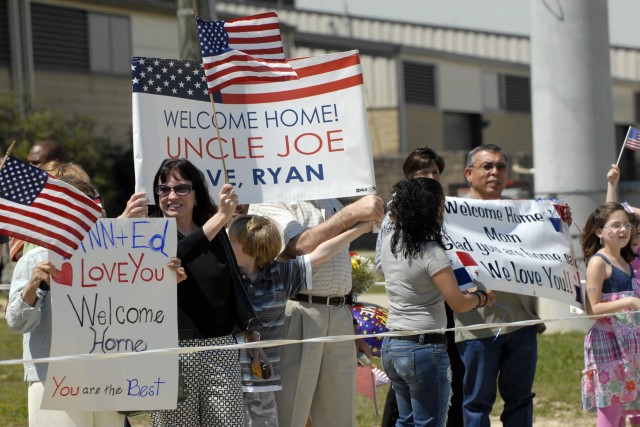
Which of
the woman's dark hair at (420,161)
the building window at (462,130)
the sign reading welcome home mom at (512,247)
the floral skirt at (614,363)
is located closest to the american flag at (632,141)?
the sign reading welcome home mom at (512,247)

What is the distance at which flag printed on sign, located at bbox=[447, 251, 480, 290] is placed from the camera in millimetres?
6492

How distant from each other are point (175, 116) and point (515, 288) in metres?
2.20

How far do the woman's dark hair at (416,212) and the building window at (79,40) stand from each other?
24.9 metres

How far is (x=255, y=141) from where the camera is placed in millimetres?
6445

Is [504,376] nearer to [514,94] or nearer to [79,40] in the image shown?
[79,40]

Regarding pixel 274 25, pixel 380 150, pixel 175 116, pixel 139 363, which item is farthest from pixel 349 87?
pixel 380 150

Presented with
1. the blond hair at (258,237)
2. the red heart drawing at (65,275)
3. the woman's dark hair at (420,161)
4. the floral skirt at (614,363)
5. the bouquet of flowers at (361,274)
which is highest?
the woman's dark hair at (420,161)

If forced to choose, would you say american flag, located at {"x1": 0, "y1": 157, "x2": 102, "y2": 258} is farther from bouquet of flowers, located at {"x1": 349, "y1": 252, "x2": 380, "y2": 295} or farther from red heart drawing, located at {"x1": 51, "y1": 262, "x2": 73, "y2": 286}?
bouquet of flowers, located at {"x1": 349, "y1": 252, "x2": 380, "y2": 295}

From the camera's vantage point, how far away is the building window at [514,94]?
45.4m

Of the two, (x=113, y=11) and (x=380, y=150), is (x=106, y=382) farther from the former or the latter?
(x=380, y=150)

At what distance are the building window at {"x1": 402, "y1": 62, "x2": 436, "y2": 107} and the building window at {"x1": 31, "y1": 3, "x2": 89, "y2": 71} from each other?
13.8 meters

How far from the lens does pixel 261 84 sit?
645 centimetres

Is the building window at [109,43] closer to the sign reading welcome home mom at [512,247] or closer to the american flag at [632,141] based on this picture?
the american flag at [632,141]

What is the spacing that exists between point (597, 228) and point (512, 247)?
0.69 metres
